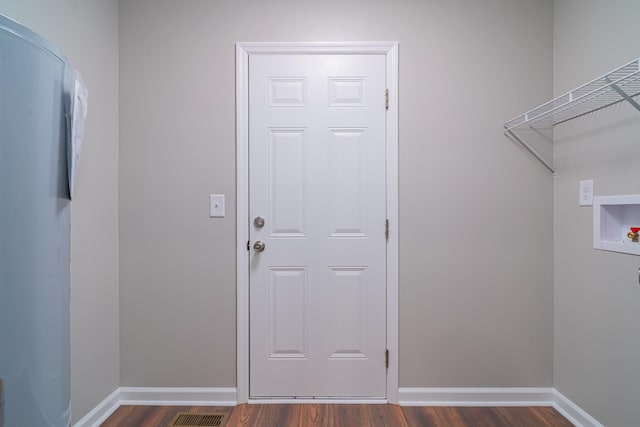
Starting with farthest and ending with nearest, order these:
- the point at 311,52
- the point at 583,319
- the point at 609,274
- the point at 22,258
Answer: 1. the point at 311,52
2. the point at 583,319
3. the point at 609,274
4. the point at 22,258

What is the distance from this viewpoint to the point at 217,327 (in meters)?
1.76

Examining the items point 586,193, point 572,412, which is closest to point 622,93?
point 586,193

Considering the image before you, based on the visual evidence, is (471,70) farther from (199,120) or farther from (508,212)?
(199,120)

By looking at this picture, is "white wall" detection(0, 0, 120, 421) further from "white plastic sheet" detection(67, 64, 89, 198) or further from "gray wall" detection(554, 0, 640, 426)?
"gray wall" detection(554, 0, 640, 426)

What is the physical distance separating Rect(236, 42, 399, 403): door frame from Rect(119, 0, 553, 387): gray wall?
47mm

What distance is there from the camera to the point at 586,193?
1.52 metres

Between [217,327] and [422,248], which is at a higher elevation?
[422,248]

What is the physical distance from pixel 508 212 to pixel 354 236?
873 mm

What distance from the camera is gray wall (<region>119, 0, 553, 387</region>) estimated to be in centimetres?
173

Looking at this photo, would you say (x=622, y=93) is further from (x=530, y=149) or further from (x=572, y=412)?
(x=572, y=412)

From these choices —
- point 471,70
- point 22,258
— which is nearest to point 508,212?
point 471,70

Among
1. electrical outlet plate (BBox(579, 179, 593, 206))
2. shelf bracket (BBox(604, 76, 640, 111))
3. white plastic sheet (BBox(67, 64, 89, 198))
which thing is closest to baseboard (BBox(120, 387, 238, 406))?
white plastic sheet (BBox(67, 64, 89, 198))

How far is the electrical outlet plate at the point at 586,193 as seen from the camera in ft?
4.92

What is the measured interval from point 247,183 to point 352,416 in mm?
1367
